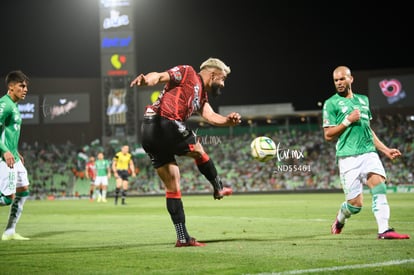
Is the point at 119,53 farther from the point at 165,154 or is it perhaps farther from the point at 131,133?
the point at 165,154

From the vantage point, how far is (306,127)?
183 feet

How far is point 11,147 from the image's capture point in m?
10.1

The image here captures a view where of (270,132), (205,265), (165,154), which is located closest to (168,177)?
(165,154)

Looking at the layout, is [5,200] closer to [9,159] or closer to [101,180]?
[9,159]

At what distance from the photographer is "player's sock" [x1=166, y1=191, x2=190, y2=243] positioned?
8.50 m

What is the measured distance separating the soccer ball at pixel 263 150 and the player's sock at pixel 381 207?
7.85ft

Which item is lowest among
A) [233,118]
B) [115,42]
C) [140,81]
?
[233,118]

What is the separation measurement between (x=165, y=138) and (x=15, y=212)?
12.7 ft

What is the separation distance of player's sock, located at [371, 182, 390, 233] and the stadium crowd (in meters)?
31.2

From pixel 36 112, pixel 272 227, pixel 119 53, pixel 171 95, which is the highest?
pixel 119 53

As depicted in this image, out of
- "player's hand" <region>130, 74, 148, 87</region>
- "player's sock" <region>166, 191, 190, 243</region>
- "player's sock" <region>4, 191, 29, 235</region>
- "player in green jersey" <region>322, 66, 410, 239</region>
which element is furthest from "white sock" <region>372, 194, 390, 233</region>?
"player's sock" <region>4, 191, 29, 235</region>

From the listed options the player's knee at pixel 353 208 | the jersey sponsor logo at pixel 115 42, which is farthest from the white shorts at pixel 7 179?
the jersey sponsor logo at pixel 115 42

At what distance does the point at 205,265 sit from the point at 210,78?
3.11 metres

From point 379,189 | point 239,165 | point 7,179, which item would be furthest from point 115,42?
point 379,189
